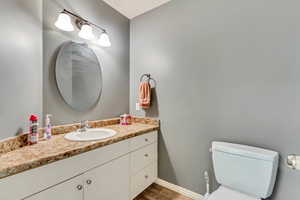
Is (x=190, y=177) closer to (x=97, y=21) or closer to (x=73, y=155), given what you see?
(x=73, y=155)

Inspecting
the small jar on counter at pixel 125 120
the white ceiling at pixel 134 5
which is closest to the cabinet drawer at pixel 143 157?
the small jar on counter at pixel 125 120

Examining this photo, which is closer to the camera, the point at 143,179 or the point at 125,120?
the point at 143,179

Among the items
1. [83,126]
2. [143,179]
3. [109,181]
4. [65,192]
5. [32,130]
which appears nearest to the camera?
[65,192]

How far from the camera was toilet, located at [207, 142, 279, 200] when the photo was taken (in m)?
1.13

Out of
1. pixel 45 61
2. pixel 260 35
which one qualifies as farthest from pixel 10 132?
pixel 260 35

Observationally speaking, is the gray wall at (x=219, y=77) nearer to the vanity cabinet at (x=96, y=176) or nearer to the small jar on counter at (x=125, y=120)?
the small jar on counter at (x=125, y=120)

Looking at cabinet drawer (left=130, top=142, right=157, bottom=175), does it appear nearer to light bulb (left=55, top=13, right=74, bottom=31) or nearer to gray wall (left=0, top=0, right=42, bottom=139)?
gray wall (left=0, top=0, right=42, bottom=139)

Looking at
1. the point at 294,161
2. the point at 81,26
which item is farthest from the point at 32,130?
the point at 294,161

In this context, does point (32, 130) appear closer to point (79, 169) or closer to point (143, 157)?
point (79, 169)

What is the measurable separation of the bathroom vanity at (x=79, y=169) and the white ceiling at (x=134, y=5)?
1662mm

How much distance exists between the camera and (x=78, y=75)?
5.56 ft

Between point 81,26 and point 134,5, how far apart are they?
806mm

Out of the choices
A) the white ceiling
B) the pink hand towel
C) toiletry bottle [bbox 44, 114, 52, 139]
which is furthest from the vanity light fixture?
toiletry bottle [bbox 44, 114, 52, 139]

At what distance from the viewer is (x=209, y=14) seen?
160 centimetres
